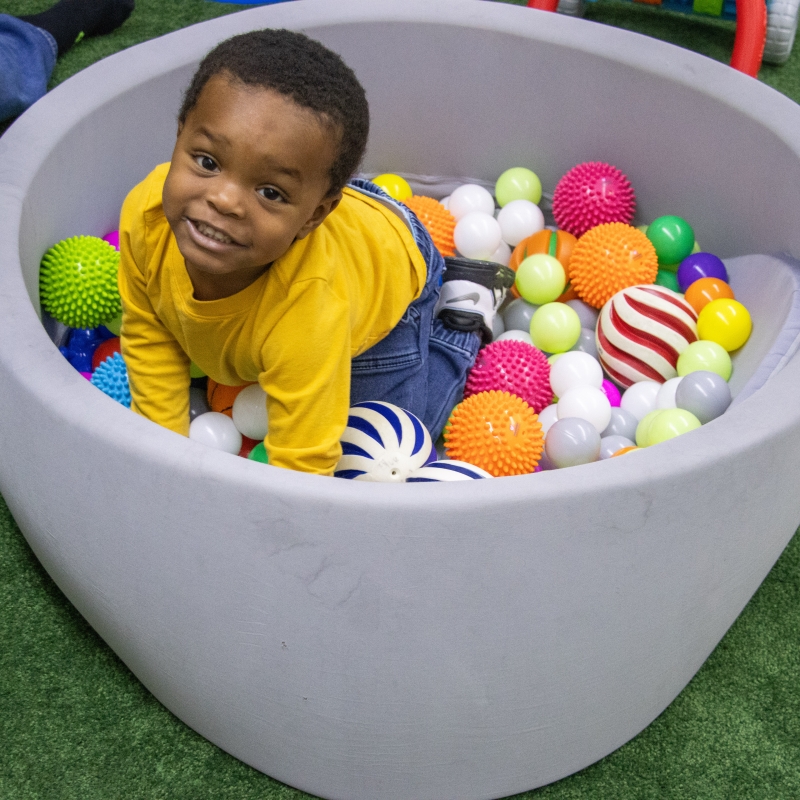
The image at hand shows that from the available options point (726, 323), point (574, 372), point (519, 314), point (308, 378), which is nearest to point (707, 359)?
point (726, 323)

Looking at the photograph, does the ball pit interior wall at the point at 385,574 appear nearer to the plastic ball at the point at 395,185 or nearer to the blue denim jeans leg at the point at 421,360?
the blue denim jeans leg at the point at 421,360

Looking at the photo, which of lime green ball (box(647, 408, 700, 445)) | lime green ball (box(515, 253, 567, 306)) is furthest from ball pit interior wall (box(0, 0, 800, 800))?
lime green ball (box(515, 253, 567, 306))

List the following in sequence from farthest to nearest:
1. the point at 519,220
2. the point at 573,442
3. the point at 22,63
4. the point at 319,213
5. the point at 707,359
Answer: the point at 22,63 < the point at 519,220 < the point at 707,359 < the point at 573,442 < the point at 319,213

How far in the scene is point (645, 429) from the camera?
1.38 meters

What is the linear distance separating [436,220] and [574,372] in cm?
35

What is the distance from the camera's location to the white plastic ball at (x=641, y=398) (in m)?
1.47

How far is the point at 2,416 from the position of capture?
1064 mm

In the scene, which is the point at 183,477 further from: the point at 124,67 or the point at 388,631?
the point at 124,67

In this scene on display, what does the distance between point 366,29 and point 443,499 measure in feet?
3.36

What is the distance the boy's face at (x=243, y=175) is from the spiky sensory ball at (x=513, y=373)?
0.52 m

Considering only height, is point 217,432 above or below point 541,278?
below

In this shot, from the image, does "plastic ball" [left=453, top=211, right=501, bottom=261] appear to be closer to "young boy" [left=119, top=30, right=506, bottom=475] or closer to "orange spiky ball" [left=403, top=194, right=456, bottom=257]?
"orange spiky ball" [left=403, top=194, right=456, bottom=257]

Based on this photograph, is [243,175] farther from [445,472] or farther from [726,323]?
[726,323]

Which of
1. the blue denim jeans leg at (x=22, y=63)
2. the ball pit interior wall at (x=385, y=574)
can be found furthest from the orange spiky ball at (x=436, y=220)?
the blue denim jeans leg at (x=22, y=63)
